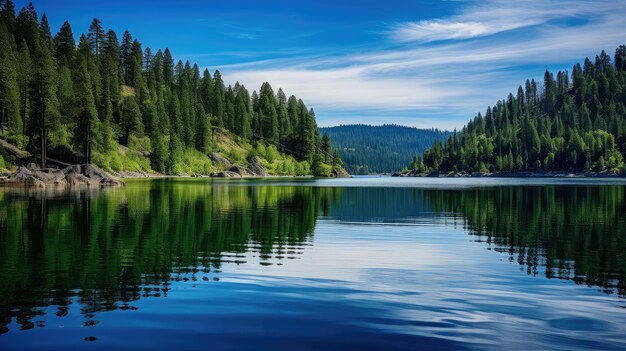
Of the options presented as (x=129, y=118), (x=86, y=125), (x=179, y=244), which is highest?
(x=129, y=118)

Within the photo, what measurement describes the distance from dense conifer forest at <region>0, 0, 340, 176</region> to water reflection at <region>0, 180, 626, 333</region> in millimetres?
61226

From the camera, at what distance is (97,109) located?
139750 millimetres

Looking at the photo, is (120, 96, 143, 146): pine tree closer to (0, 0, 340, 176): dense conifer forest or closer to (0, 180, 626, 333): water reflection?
(0, 0, 340, 176): dense conifer forest

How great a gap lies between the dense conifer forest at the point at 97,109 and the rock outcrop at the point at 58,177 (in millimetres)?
7041

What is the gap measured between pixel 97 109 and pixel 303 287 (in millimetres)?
138172

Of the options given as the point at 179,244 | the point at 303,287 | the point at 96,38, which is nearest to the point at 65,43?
the point at 96,38

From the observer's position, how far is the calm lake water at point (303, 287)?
10773 mm

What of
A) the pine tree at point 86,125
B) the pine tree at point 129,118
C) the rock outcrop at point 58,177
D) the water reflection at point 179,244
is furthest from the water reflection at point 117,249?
the pine tree at point 129,118

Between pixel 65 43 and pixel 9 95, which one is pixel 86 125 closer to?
pixel 9 95

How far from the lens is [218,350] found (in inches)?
389

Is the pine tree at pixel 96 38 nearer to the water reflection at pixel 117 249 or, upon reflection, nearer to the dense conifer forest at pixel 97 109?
the dense conifer forest at pixel 97 109

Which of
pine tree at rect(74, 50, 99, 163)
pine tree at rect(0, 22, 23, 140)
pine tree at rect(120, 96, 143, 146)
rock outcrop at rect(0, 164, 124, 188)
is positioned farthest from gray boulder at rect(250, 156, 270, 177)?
rock outcrop at rect(0, 164, 124, 188)

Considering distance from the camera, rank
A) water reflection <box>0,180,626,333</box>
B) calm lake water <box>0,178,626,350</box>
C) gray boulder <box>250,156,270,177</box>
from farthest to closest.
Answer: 1. gray boulder <box>250,156,270,177</box>
2. water reflection <box>0,180,626,333</box>
3. calm lake water <box>0,178,626,350</box>

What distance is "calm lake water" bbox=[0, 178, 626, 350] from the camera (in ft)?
35.3
